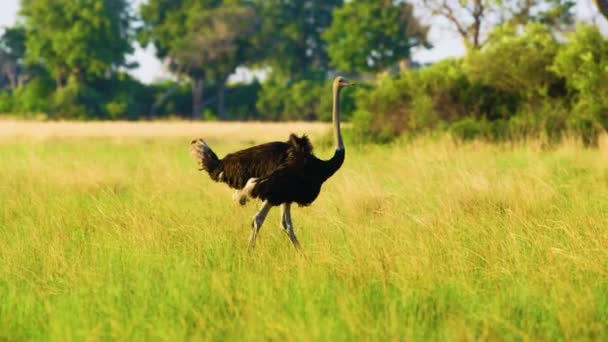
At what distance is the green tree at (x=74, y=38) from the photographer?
161ft

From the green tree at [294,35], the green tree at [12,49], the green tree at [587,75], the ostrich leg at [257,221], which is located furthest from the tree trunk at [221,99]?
the ostrich leg at [257,221]

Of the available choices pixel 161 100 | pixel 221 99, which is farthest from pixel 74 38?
pixel 221 99

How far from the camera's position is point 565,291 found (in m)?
4.43

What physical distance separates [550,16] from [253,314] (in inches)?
1267

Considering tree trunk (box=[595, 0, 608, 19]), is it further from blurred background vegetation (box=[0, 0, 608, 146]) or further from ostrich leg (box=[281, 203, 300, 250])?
blurred background vegetation (box=[0, 0, 608, 146])

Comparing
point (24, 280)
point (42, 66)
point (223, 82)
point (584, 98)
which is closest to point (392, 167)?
point (584, 98)

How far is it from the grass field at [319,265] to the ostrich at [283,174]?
28 centimetres

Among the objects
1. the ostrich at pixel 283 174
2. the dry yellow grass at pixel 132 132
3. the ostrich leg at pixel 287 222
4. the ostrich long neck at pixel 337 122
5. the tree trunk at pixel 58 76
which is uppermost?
the tree trunk at pixel 58 76

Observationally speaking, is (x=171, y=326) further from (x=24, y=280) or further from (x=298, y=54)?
(x=298, y=54)

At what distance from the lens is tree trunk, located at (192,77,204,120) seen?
2035 inches

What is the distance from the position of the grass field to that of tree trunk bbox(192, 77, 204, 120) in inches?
1665

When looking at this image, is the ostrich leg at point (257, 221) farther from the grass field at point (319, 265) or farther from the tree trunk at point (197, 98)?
the tree trunk at point (197, 98)

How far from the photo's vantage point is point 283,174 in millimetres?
6105

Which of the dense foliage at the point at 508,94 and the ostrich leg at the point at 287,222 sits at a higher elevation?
the dense foliage at the point at 508,94
